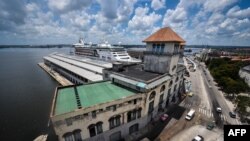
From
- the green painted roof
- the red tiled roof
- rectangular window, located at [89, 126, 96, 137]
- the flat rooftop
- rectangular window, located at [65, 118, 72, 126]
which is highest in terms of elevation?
the red tiled roof

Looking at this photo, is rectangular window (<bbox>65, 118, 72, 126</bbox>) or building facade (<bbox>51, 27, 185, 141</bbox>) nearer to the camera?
rectangular window (<bbox>65, 118, 72, 126</bbox>)

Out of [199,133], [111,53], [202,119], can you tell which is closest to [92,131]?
[199,133]

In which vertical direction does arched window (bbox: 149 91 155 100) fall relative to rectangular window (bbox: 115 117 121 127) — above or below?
above

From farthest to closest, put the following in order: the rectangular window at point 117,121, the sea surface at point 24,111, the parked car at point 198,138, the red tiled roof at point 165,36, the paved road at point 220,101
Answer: the paved road at point 220,101 < the red tiled roof at point 165,36 < the sea surface at point 24,111 < the parked car at point 198,138 < the rectangular window at point 117,121

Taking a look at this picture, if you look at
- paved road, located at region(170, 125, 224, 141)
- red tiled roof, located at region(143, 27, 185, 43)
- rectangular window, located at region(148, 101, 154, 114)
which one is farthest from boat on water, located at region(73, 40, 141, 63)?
paved road, located at region(170, 125, 224, 141)

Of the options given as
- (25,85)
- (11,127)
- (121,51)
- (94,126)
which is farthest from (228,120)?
(25,85)

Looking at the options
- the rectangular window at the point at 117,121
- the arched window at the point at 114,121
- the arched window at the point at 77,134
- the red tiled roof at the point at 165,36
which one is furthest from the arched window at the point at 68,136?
the red tiled roof at the point at 165,36

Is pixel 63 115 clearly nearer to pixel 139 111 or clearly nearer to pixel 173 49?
pixel 139 111

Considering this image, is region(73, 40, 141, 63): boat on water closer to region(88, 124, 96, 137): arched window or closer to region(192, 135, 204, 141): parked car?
region(192, 135, 204, 141): parked car

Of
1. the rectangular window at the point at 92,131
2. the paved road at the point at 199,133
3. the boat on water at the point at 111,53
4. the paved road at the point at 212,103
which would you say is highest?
the boat on water at the point at 111,53

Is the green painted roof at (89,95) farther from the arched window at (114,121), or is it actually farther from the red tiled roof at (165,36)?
the red tiled roof at (165,36)
